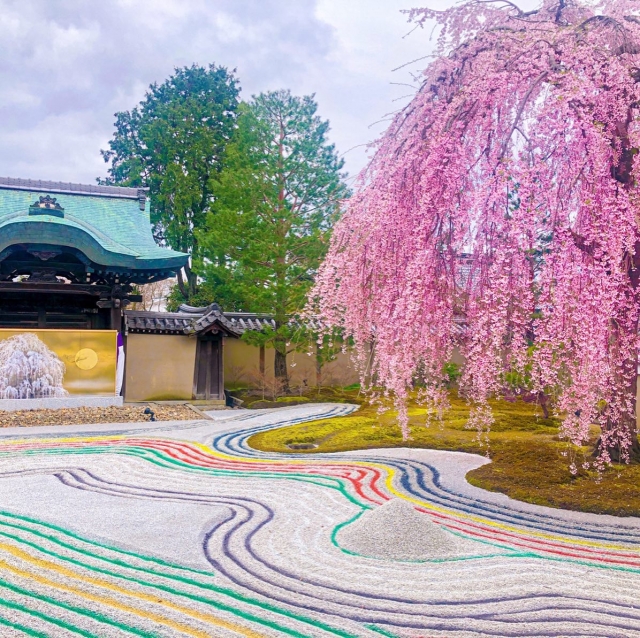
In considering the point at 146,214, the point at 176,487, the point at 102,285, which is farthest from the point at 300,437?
the point at 146,214

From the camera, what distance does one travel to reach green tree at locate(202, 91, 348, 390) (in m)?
13.3

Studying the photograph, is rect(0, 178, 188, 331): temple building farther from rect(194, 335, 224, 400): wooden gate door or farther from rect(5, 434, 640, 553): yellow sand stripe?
rect(5, 434, 640, 553): yellow sand stripe

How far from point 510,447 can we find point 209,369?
27.2ft

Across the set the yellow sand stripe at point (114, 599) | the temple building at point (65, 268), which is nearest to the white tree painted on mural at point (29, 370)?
the temple building at point (65, 268)

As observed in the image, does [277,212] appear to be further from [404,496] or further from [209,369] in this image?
[404,496]

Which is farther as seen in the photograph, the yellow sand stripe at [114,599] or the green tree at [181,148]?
the green tree at [181,148]

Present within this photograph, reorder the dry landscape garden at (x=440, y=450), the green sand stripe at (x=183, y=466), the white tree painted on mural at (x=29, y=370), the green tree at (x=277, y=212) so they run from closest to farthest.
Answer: the dry landscape garden at (x=440, y=450)
the green sand stripe at (x=183, y=466)
the white tree painted on mural at (x=29, y=370)
the green tree at (x=277, y=212)

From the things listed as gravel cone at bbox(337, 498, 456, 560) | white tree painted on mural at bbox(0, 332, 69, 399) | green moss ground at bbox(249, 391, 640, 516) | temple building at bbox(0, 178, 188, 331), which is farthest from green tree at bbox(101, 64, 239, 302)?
gravel cone at bbox(337, 498, 456, 560)

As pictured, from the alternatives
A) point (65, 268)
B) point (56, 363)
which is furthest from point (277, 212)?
point (56, 363)

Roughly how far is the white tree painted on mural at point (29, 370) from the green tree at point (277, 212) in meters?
Result: 4.24

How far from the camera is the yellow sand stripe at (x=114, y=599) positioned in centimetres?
324

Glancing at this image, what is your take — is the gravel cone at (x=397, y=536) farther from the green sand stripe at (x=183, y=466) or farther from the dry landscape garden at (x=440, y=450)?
the green sand stripe at (x=183, y=466)

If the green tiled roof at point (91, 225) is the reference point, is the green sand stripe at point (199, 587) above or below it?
below

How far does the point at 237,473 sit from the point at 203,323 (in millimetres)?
6959
